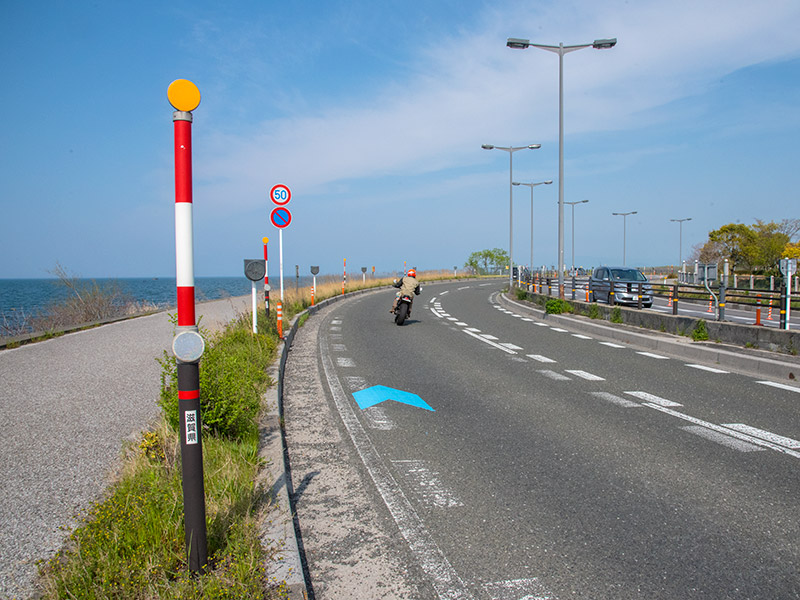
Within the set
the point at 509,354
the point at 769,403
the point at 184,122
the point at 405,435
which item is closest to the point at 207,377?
the point at 405,435

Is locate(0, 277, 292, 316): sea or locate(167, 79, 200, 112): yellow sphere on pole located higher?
locate(167, 79, 200, 112): yellow sphere on pole

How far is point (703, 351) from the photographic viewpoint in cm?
1177

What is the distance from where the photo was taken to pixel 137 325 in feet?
56.8

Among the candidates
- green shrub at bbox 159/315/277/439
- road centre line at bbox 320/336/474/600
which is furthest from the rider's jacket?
green shrub at bbox 159/315/277/439

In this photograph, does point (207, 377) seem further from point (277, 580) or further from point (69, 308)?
point (69, 308)

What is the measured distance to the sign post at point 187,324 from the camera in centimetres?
282

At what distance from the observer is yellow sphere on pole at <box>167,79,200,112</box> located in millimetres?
2887

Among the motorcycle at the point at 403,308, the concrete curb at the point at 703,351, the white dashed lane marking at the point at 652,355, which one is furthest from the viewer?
the motorcycle at the point at 403,308

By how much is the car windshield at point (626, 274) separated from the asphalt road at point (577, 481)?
63.6ft

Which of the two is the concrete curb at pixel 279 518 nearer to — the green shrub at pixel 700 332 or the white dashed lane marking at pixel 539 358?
the white dashed lane marking at pixel 539 358

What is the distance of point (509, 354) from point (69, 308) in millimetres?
14917

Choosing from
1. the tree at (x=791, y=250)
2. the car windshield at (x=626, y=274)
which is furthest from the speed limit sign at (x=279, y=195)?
the tree at (x=791, y=250)

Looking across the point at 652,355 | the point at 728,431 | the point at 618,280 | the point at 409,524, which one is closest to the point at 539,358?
the point at 652,355

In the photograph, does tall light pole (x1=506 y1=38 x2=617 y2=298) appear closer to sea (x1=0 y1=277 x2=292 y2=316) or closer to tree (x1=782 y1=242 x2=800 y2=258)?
sea (x1=0 y1=277 x2=292 y2=316)
